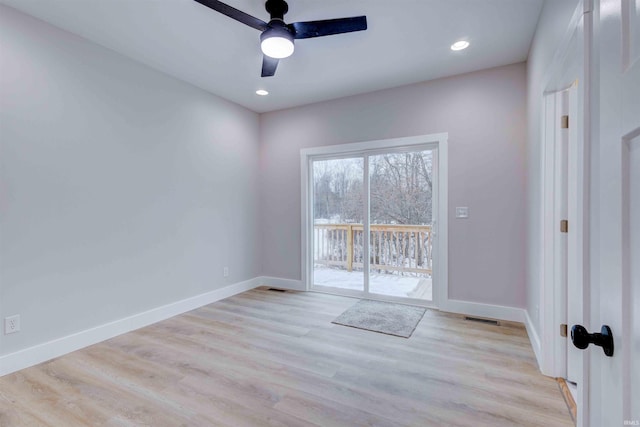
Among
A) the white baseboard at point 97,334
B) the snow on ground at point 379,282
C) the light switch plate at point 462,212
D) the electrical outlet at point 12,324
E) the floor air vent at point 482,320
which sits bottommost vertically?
the floor air vent at point 482,320

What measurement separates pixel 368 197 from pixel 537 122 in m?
2.01

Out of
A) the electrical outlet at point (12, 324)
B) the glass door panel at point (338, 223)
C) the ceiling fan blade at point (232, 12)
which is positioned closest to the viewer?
the ceiling fan blade at point (232, 12)

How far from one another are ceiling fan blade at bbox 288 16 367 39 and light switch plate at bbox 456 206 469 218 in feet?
7.31

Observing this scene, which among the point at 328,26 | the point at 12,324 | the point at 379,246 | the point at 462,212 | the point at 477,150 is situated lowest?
the point at 12,324

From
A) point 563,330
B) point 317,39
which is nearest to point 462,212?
point 563,330

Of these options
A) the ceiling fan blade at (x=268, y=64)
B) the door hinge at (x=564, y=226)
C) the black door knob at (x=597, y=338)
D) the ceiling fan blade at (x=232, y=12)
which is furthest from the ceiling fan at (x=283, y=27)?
the black door knob at (x=597, y=338)

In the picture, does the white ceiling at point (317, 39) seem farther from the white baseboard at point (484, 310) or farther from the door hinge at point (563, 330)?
the white baseboard at point (484, 310)

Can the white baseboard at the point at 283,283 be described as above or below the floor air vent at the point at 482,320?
above

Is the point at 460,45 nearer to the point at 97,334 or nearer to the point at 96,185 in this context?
the point at 96,185

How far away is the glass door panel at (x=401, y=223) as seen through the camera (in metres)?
3.70

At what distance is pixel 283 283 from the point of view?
4.54 m

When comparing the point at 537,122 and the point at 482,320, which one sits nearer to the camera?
the point at 537,122

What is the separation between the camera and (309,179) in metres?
4.41

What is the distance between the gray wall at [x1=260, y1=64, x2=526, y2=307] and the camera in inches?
125
